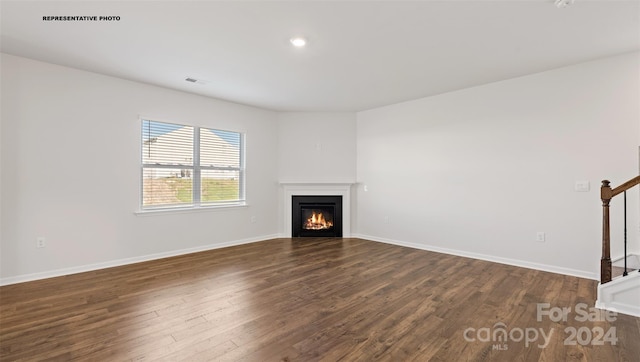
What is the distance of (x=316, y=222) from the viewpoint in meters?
6.16

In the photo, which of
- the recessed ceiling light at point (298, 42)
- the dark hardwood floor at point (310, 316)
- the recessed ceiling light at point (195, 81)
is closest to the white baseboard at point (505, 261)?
the dark hardwood floor at point (310, 316)

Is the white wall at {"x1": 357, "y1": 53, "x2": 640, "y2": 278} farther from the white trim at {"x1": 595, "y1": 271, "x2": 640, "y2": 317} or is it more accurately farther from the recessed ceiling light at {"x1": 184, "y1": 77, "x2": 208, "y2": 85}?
the recessed ceiling light at {"x1": 184, "y1": 77, "x2": 208, "y2": 85}

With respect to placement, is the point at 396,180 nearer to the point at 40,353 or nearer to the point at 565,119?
the point at 565,119

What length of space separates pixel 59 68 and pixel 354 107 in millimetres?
4508

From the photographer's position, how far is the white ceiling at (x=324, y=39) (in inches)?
93.0

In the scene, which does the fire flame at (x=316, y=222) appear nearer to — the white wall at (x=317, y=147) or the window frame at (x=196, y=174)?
the white wall at (x=317, y=147)

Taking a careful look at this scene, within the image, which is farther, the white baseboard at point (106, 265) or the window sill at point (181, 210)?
the window sill at point (181, 210)

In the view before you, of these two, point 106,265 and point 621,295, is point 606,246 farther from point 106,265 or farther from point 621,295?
point 106,265

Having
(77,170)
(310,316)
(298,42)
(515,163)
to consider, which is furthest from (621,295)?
(77,170)

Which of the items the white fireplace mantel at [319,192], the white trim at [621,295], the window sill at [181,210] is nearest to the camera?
the white trim at [621,295]

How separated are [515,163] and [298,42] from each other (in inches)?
135

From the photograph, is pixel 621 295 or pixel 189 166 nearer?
pixel 621 295

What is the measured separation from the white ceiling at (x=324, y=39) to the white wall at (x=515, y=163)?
0.38 meters

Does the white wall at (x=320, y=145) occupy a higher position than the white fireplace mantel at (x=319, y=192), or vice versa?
the white wall at (x=320, y=145)
